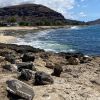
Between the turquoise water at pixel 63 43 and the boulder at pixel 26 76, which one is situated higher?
the boulder at pixel 26 76

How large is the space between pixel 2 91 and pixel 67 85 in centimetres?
364

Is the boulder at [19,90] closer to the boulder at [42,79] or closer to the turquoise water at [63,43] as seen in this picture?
the boulder at [42,79]

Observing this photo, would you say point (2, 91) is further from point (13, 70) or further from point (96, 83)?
point (96, 83)

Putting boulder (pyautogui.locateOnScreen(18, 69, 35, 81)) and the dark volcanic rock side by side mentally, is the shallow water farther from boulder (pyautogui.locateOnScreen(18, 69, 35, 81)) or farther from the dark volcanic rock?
the dark volcanic rock

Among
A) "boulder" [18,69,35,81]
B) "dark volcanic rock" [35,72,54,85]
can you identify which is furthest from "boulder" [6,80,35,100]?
"boulder" [18,69,35,81]

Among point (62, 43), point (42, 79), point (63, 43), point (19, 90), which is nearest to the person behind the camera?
point (19, 90)

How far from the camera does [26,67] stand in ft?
62.9

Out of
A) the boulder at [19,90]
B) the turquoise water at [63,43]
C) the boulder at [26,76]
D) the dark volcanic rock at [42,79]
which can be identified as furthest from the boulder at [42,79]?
the turquoise water at [63,43]

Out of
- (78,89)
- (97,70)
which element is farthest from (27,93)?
(97,70)

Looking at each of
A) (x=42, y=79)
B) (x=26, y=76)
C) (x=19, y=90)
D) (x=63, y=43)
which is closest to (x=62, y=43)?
(x=63, y=43)

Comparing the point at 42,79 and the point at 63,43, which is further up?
the point at 42,79

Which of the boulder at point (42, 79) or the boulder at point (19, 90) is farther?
the boulder at point (42, 79)

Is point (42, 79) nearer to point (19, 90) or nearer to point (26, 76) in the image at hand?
point (26, 76)

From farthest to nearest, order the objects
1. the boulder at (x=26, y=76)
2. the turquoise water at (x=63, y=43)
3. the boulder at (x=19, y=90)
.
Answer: the turquoise water at (x=63, y=43)
the boulder at (x=26, y=76)
the boulder at (x=19, y=90)
